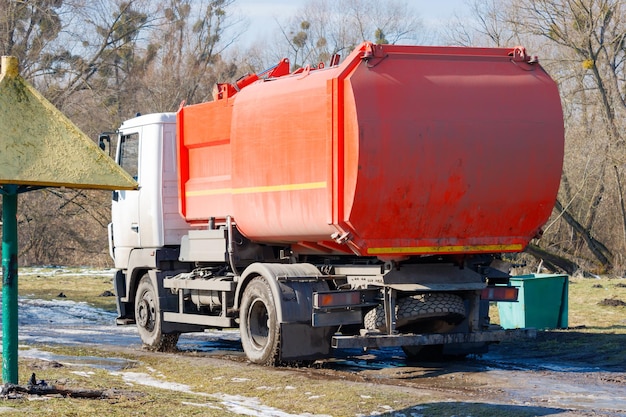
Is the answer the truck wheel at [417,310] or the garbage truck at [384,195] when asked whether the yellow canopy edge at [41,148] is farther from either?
the truck wheel at [417,310]

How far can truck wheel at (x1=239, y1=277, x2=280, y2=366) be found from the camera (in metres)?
12.3

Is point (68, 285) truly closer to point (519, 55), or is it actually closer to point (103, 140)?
point (103, 140)

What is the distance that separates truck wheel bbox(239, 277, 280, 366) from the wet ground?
0.49m

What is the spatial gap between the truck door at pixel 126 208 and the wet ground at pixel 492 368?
1425mm

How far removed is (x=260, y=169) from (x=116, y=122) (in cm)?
3019

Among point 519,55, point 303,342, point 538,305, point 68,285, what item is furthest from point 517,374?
point 68,285

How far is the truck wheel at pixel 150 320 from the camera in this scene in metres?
15.2

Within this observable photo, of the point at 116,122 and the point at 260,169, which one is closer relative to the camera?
the point at 260,169

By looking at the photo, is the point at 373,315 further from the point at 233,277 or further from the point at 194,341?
the point at 194,341

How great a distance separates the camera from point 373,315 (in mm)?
11789

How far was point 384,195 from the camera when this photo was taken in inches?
436

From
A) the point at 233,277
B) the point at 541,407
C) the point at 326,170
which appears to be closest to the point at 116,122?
the point at 233,277

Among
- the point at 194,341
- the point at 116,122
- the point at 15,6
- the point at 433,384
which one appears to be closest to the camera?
the point at 433,384

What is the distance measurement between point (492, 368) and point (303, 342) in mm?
2212
